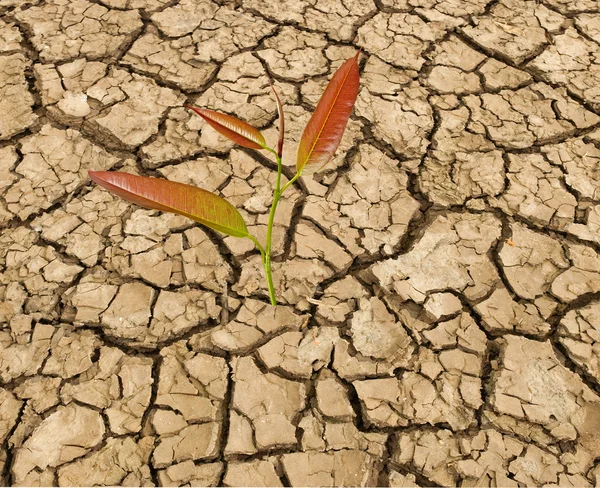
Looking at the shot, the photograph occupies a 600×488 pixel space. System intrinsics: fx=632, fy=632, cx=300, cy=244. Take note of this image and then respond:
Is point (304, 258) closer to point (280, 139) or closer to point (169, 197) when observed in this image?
point (280, 139)

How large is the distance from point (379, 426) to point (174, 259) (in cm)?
87

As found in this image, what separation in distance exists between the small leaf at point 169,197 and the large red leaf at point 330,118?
274 mm

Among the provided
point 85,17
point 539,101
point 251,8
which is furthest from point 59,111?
point 539,101

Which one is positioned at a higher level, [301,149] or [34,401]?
[301,149]

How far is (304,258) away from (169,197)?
0.71 m

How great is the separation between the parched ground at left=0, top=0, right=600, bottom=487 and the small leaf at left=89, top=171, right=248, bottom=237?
1.48ft

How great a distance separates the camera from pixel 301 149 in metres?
1.76

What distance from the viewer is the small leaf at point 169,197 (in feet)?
4.96

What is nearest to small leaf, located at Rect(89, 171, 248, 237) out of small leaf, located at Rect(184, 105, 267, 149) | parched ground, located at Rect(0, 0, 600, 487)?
small leaf, located at Rect(184, 105, 267, 149)

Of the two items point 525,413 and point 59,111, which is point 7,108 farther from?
point 525,413

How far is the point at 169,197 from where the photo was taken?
1.56 m

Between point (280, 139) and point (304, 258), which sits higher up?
point (280, 139)

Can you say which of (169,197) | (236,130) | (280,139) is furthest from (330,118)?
(169,197)

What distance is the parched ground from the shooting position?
1.77 meters
